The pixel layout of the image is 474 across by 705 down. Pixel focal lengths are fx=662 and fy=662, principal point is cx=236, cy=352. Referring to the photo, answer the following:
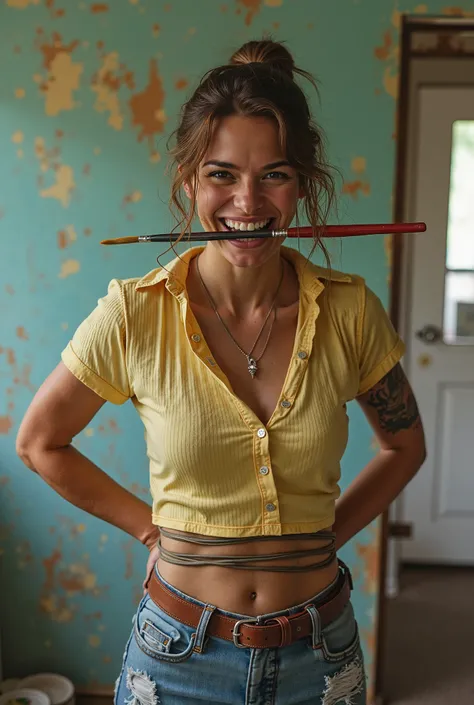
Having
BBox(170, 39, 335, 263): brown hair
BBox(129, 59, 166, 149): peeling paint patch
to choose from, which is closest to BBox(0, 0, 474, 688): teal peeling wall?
BBox(129, 59, 166, 149): peeling paint patch

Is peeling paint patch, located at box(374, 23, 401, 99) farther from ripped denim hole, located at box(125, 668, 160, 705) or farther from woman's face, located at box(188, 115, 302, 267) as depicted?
ripped denim hole, located at box(125, 668, 160, 705)

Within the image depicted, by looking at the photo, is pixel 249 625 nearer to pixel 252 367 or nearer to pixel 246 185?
pixel 252 367

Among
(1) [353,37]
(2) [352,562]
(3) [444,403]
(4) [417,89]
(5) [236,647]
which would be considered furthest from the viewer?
(3) [444,403]

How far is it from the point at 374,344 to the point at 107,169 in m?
1.03

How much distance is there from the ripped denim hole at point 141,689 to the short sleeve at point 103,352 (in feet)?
1.36

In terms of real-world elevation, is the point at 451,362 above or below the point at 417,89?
below

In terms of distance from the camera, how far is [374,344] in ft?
3.41

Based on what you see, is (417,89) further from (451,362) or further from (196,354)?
(196,354)

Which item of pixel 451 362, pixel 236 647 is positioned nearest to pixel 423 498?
pixel 451 362

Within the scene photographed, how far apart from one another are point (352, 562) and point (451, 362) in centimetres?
121

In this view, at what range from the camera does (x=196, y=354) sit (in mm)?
958

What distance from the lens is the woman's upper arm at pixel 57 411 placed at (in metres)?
0.99

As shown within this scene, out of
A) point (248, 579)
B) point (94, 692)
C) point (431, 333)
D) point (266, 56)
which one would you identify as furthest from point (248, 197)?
point (431, 333)

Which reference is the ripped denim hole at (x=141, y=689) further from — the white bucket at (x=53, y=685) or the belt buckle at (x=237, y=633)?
the white bucket at (x=53, y=685)
